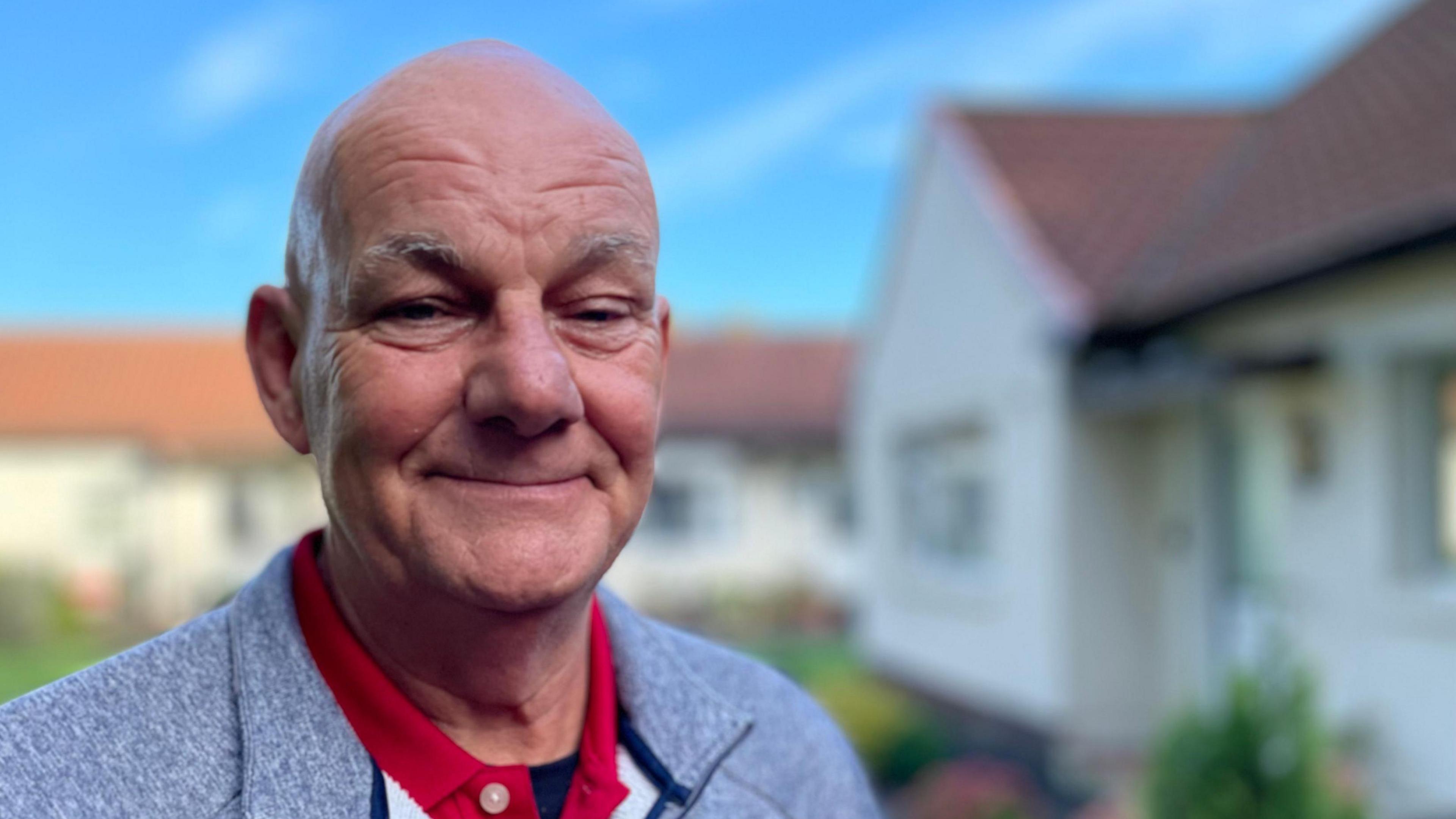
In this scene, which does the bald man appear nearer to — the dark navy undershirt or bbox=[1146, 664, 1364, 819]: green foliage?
the dark navy undershirt

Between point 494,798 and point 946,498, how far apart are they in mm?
12119

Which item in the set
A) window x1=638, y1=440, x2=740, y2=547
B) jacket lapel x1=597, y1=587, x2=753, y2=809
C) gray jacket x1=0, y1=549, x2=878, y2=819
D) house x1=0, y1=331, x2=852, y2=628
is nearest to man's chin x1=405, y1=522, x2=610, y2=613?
gray jacket x1=0, y1=549, x2=878, y2=819

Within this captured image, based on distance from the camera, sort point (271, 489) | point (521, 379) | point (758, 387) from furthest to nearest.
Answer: point (271, 489) < point (758, 387) < point (521, 379)

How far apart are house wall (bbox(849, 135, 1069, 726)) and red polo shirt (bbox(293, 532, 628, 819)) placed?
8444mm

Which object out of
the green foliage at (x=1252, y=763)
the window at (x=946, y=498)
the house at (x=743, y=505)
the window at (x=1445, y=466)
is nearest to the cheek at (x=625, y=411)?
the green foliage at (x=1252, y=763)

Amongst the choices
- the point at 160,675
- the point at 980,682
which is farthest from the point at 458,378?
the point at 980,682

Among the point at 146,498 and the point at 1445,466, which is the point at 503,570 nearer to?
the point at 1445,466

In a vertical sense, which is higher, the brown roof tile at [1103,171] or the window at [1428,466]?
the brown roof tile at [1103,171]

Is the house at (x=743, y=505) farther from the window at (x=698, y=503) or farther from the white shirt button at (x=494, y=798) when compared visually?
the white shirt button at (x=494, y=798)

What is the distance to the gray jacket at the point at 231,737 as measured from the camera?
1294 millimetres

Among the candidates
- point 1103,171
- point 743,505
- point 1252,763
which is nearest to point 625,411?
point 1252,763

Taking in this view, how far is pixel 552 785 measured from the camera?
4.96 feet

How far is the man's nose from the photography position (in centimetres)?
131

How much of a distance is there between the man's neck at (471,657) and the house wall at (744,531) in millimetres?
22524
